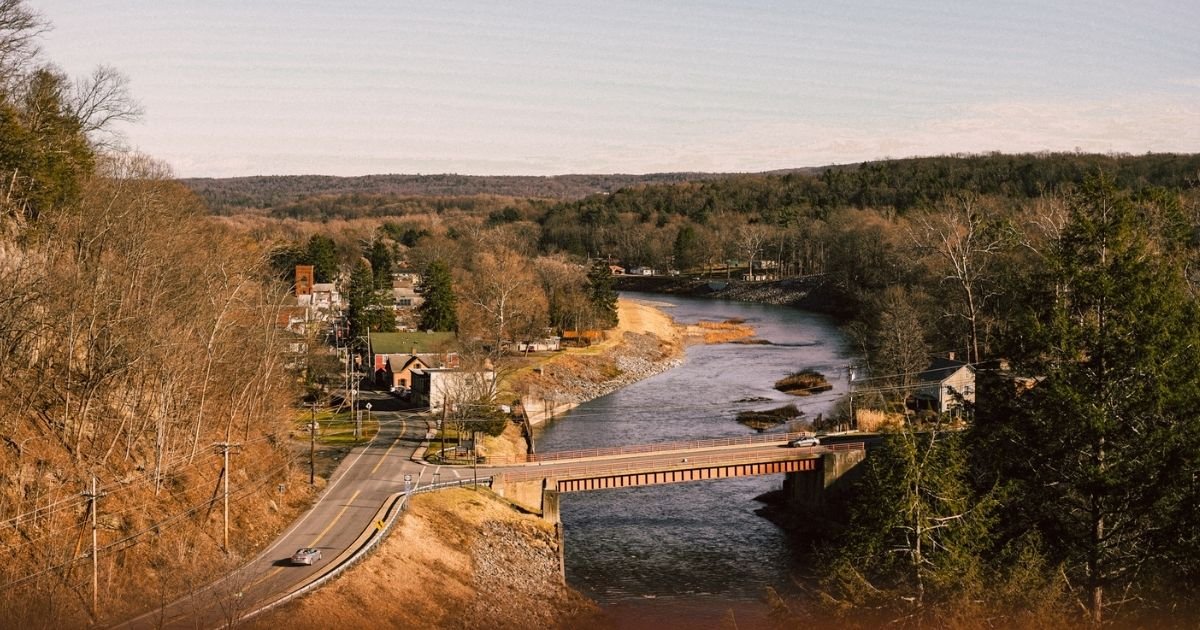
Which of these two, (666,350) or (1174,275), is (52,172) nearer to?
(1174,275)

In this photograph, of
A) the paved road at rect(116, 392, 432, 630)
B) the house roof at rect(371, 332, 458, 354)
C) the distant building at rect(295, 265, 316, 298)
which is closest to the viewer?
the paved road at rect(116, 392, 432, 630)

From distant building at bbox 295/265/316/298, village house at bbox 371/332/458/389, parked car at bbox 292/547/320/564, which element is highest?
distant building at bbox 295/265/316/298

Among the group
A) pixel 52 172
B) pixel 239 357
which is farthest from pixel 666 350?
pixel 52 172

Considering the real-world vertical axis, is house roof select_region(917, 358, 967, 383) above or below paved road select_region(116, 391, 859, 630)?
above

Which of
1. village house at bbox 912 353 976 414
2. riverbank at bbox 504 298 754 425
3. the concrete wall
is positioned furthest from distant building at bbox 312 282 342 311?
the concrete wall

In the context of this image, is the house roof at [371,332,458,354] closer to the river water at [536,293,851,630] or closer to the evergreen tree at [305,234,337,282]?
the river water at [536,293,851,630]

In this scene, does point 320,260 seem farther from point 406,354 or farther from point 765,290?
point 765,290
